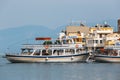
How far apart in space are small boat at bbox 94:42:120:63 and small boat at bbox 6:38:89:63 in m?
2.58

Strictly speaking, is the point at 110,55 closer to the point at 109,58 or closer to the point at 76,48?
the point at 109,58

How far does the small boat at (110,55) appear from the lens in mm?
113188

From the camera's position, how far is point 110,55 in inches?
4476

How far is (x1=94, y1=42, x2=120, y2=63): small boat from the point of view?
113 m

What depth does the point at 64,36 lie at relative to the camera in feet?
412

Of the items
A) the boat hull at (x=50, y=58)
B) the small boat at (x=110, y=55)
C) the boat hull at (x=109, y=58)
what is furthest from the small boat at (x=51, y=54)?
the boat hull at (x=109, y=58)

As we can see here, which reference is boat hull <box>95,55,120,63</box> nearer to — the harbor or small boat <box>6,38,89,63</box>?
the harbor

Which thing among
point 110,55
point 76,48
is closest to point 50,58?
point 76,48

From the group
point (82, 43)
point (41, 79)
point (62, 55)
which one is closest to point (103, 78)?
point (41, 79)

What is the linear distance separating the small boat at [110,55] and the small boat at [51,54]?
2579 millimetres

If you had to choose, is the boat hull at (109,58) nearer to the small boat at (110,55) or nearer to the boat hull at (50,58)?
the small boat at (110,55)

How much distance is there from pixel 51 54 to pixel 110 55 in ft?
39.0

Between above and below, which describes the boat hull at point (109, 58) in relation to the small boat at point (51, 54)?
below

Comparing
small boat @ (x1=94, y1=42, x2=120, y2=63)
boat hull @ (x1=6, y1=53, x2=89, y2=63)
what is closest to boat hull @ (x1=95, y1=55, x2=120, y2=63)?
small boat @ (x1=94, y1=42, x2=120, y2=63)
